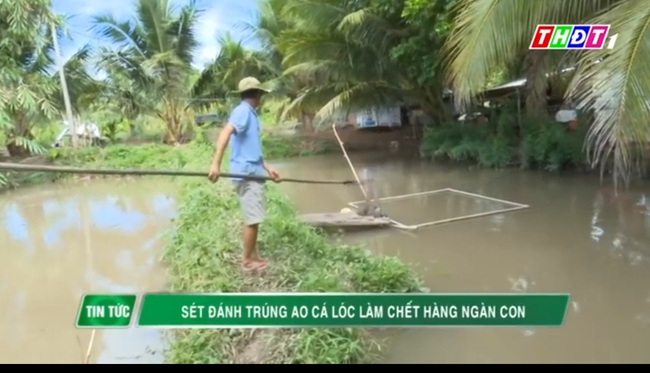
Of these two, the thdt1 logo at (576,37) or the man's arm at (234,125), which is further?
the man's arm at (234,125)

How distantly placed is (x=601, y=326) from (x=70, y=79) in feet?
6.78

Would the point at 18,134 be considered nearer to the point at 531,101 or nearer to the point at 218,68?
the point at 218,68

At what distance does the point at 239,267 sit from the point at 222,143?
44 cm

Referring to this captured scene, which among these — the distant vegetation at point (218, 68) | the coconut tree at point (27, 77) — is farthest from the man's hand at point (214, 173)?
the coconut tree at point (27, 77)

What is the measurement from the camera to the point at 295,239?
8.22 feet

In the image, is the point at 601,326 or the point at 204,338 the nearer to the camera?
the point at 204,338

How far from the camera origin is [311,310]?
1419 millimetres

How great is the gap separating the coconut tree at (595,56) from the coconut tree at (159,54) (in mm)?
1023

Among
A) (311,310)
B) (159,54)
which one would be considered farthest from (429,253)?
(159,54)

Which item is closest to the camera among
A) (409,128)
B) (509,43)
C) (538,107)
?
(509,43)

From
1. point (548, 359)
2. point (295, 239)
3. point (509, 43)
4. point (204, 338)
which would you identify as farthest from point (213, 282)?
point (509, 43)

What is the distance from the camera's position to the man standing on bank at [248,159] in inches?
74.0

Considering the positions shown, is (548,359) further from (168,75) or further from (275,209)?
(168,75)

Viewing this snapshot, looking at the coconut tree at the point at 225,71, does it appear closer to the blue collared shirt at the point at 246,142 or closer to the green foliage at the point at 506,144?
the blue collared shirt at the point at 246,142
